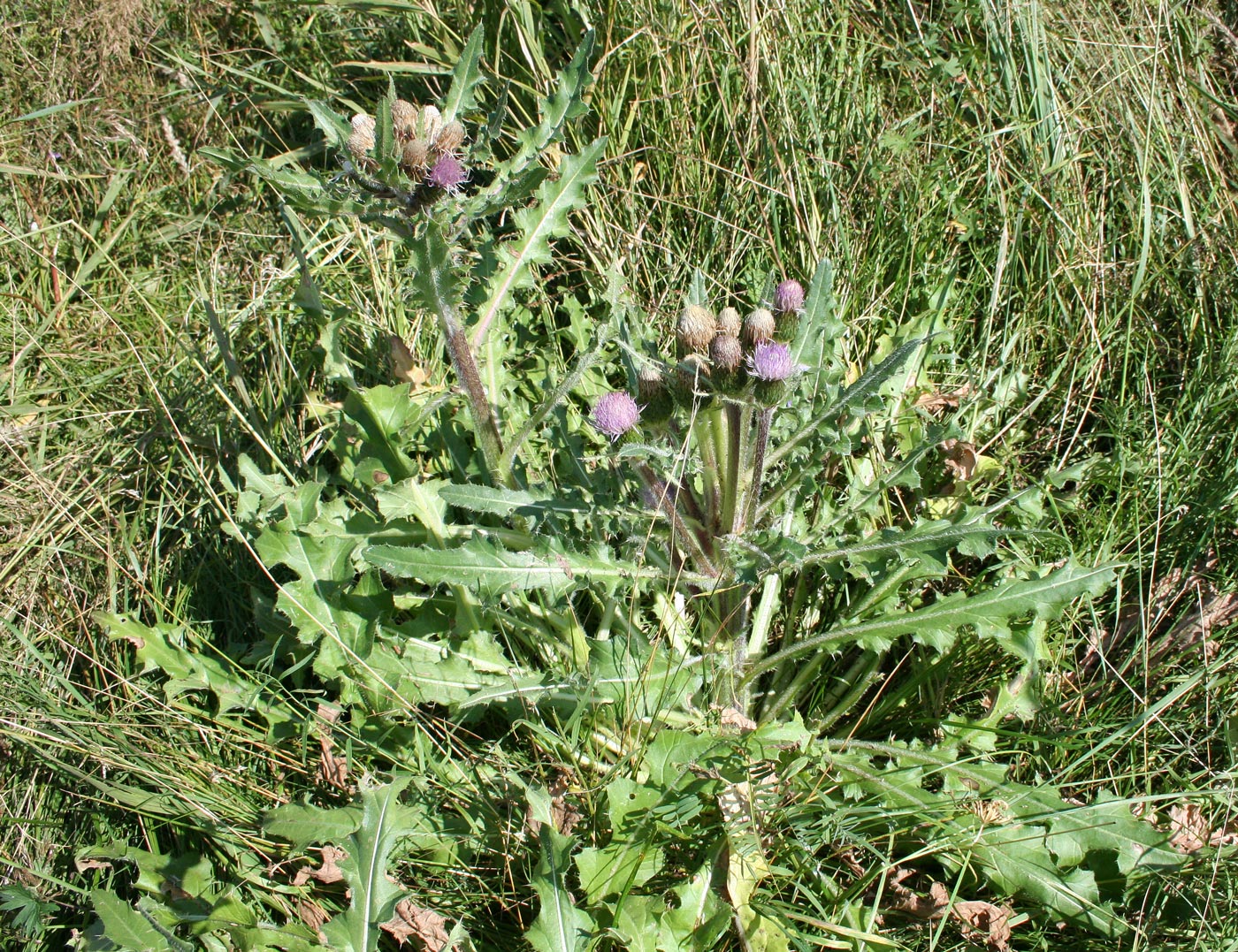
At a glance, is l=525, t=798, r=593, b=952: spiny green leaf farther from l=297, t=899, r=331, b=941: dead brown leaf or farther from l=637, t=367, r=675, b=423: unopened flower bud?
l=637, t=367, r=675, b=423: unopened flower bud

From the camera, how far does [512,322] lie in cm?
331

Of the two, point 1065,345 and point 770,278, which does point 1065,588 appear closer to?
point 770,278

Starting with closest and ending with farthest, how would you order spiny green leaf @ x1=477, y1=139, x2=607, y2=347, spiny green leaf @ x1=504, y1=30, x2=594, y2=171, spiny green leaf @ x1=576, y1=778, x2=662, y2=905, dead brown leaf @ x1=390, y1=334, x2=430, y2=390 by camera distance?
spiny green leaf @ x1=576, y1=778, x2=662, y2=905 → spiny green leaf @ x1=504, y1=30, x2=594, y2=171 → spiny green leaf @ x1=477, y1=139, x2=607, y2=347 → dead brown leaf @ x1=390, y1=334, x2=430, y2=390

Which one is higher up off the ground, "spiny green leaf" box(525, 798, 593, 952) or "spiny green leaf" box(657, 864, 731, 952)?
"spiny green leaf" box(525, 798, 593, 952)

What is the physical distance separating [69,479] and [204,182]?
65.1 inches

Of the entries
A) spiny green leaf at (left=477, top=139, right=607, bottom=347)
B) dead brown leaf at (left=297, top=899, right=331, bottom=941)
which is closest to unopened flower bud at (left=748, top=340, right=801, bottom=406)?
spiny green leaf at (left=477, top=139, right=607, bottom=347)

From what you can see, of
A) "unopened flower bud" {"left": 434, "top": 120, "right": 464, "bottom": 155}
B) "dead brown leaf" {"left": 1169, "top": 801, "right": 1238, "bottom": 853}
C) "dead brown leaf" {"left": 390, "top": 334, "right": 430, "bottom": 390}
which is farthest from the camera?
"dead brown leaf" {"left": 390, "top": 334, "right": 430, "bottom": 390}

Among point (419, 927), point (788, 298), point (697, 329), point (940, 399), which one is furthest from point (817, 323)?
point (419, 927)

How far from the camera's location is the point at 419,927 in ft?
6.94

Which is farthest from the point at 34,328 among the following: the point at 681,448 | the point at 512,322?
the point at 681,448

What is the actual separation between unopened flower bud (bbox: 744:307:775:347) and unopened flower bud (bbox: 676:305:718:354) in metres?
0.08

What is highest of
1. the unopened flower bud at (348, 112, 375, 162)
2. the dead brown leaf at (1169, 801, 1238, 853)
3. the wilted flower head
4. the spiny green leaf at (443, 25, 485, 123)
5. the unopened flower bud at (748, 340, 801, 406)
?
the spiny green leaf at (443, 25, 485, 123)

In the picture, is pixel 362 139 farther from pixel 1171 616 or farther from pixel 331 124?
pixel 1171 616

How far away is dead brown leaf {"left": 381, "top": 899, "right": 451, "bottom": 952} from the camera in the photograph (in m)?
2.10
